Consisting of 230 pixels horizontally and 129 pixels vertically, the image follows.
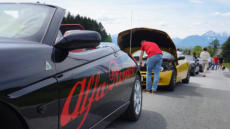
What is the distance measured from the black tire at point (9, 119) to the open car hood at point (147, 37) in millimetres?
6444

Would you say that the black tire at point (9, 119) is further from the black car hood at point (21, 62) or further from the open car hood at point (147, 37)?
the open car hood at point (147, 37)

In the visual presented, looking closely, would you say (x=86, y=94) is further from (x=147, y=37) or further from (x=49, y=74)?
(x=147, y=37)

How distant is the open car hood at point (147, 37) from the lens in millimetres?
7691

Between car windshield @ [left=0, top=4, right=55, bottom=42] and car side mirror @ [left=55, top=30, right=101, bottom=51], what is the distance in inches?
7.2

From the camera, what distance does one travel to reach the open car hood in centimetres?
769

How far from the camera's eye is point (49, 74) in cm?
175

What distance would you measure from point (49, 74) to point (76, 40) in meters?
0.34

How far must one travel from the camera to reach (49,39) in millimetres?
1967

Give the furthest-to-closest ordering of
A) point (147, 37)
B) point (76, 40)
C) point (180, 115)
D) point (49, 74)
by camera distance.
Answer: point (147, 37) → point (180, 115) → point (76, 40) → point (49, 74)

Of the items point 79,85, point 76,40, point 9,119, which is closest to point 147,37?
point 79,85

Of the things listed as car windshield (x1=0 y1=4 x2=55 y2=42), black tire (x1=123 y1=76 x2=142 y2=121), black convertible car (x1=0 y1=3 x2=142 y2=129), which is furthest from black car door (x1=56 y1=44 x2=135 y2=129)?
black tire (x1=123 y1=76 x2=142 y2=121)

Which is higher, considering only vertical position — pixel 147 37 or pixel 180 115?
pixel 147 37

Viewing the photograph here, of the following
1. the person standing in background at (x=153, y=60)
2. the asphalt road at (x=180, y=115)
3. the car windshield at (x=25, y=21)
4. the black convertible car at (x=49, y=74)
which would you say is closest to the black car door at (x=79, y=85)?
the black convertible car at (x=49, y=74)

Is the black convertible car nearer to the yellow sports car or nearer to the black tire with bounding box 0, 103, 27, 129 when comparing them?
the black tire with bounding box 0, 103, 27, 129
